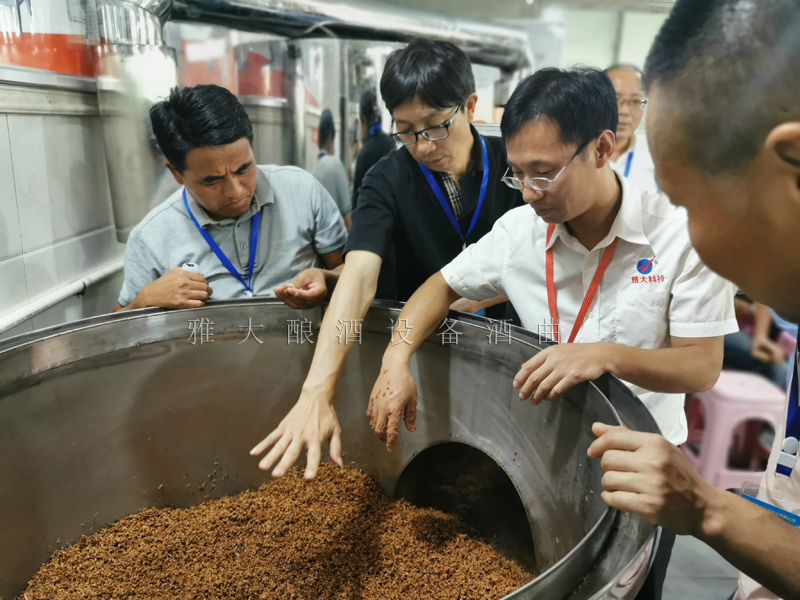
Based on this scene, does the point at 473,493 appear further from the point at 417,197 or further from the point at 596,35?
the point at 596,35

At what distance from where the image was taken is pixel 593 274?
1.05 metres

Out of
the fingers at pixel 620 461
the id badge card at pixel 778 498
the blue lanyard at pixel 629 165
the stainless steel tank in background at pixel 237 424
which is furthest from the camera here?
the blue lanyard at pixel 629 165

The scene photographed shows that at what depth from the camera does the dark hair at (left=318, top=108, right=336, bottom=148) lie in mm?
2465

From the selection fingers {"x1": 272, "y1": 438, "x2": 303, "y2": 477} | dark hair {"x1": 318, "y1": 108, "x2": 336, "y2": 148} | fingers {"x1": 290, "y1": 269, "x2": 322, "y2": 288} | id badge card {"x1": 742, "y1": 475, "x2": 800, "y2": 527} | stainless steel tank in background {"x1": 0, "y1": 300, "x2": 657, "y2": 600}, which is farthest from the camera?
dark hair {"x1": 318, "y1": 108, "x2": 336, "y2": 148}

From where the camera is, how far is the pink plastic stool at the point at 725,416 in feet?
4.24

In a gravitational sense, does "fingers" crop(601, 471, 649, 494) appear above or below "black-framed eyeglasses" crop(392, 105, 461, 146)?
below

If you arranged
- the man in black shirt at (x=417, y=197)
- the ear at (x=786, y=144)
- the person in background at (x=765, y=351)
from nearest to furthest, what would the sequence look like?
1. the ear at (x=786, y=144)
2. the person in background at (x=765, y=351)
3. the man in black shirt at (x=417, y=197)

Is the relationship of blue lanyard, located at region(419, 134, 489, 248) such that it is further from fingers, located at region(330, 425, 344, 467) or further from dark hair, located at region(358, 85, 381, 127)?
dark hair, located at region(358, 85, 381, 127)

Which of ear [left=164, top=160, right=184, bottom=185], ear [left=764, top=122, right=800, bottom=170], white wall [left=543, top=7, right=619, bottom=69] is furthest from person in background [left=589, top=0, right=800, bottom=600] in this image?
white wall [left=543, top=7, right=619, bottom=69]

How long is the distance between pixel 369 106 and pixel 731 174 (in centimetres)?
223

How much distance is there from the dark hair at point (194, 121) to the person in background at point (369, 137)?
3.61ft

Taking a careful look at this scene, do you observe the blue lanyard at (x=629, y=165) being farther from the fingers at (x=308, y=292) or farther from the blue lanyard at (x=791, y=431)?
the blue lanyard at (x=791, y=431)

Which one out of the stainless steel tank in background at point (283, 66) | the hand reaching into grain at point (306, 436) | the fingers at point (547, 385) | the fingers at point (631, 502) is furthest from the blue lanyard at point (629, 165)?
the fingers at point (631, 502)

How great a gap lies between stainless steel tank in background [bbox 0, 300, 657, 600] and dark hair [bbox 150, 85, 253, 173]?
421mm
